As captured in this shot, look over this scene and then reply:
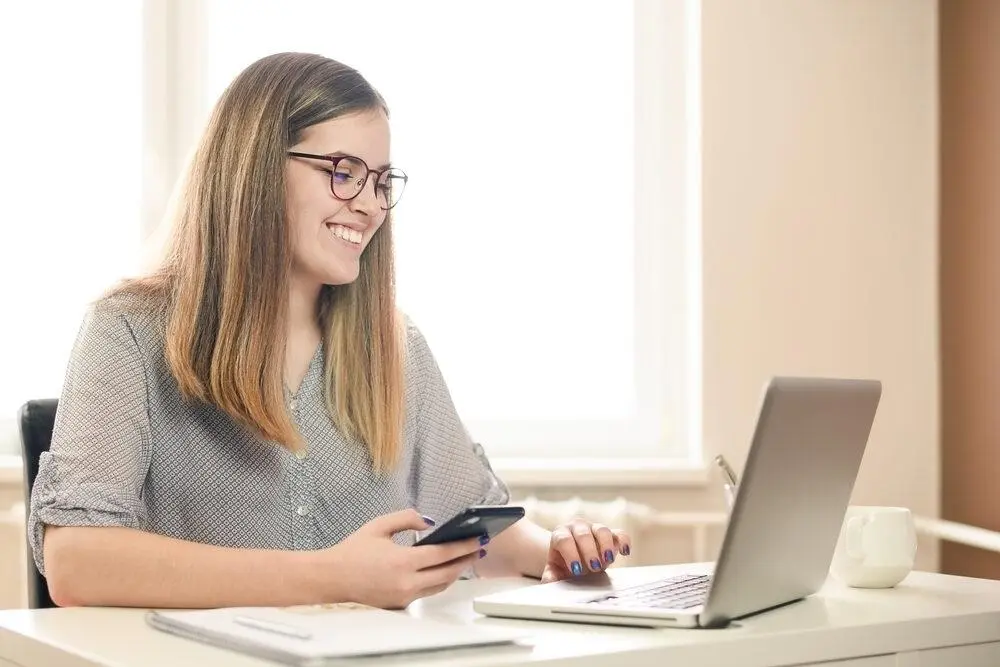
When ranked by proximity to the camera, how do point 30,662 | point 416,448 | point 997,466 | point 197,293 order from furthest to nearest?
1. point 997,466
2. point 416,448
3. point 197,293
4. point 30,662

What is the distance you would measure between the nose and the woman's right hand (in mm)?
480

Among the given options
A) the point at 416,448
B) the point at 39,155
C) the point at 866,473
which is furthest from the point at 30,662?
the point at 866,473

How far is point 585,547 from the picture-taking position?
1.43m

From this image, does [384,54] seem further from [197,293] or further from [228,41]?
[197,293]

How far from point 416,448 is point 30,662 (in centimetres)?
74

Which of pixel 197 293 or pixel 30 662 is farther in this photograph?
pixel 197 293

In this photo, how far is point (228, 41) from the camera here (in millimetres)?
2693

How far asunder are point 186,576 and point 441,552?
241 millimetres

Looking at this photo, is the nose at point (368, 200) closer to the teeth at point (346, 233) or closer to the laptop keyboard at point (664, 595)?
the teeth at point (346, 233)

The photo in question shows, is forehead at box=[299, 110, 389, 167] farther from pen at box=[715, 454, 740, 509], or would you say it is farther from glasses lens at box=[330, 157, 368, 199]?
pen at box=[715, 454, 740, 509]

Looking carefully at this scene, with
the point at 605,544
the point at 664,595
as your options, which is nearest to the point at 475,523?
the point at 664,595

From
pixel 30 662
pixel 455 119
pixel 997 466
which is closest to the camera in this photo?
pixel 30 662

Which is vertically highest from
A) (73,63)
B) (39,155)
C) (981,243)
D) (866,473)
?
(73,63)

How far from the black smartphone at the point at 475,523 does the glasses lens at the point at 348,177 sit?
51 cm
